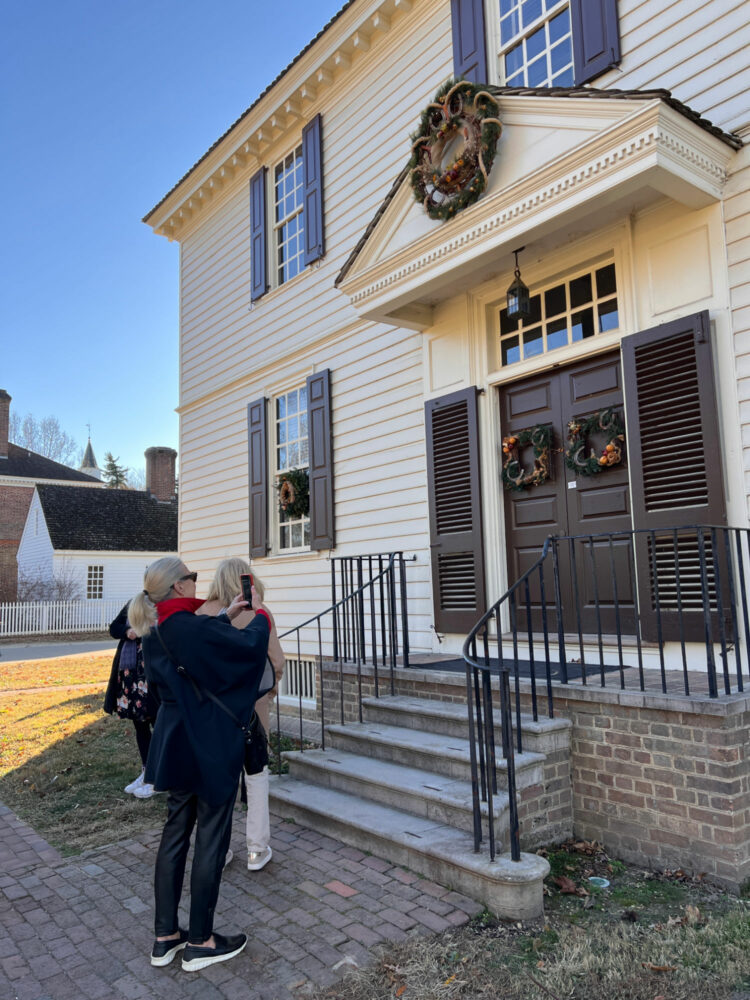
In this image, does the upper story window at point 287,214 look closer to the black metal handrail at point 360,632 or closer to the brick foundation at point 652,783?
the black metal handrail at point 360,632

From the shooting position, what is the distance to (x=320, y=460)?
8562mm

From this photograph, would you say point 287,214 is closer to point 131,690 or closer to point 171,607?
point 131,690

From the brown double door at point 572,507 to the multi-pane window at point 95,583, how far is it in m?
25.4

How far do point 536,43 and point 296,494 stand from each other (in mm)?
5354

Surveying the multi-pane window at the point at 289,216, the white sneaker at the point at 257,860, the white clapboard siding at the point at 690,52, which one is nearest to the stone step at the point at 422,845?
the white sneaker at the point at 257,860

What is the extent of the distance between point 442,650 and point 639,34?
5.30 m

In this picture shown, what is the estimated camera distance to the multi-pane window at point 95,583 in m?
28.3

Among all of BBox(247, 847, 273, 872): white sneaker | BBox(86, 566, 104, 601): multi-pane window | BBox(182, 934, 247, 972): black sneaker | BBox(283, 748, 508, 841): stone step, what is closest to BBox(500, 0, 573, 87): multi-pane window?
BBox(283, 748, 508, 841): stone step

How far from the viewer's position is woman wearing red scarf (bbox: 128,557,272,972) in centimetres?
304

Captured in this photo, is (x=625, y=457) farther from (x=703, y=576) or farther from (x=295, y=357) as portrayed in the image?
(x=295, y=357)

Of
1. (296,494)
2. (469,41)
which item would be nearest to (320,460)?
(296,494)

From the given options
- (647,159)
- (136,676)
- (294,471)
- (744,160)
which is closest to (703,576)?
(647,159)

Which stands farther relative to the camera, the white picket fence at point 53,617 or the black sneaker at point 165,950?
the white picket fence at point 53,617

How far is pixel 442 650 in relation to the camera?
6766mm
